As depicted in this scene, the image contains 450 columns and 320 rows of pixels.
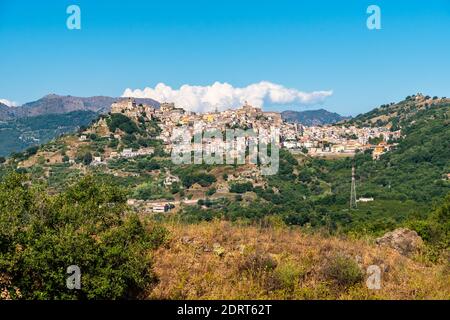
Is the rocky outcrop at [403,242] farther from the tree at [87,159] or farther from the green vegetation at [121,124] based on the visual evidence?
the green vegetation at [121,124]

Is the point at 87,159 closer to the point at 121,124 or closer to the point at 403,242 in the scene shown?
the point at 121,124

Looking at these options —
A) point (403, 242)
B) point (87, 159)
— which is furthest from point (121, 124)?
point (403, 242)

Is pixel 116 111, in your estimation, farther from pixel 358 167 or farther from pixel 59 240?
pixel 59 240

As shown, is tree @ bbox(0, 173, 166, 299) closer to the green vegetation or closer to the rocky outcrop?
the rocky outcrop

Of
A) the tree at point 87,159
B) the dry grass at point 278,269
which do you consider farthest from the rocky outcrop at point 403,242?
the tree at point 87,159

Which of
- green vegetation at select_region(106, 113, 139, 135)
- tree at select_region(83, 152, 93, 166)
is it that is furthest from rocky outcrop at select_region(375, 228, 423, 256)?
green vegetation at select_region(106, 113, 139, 135)
